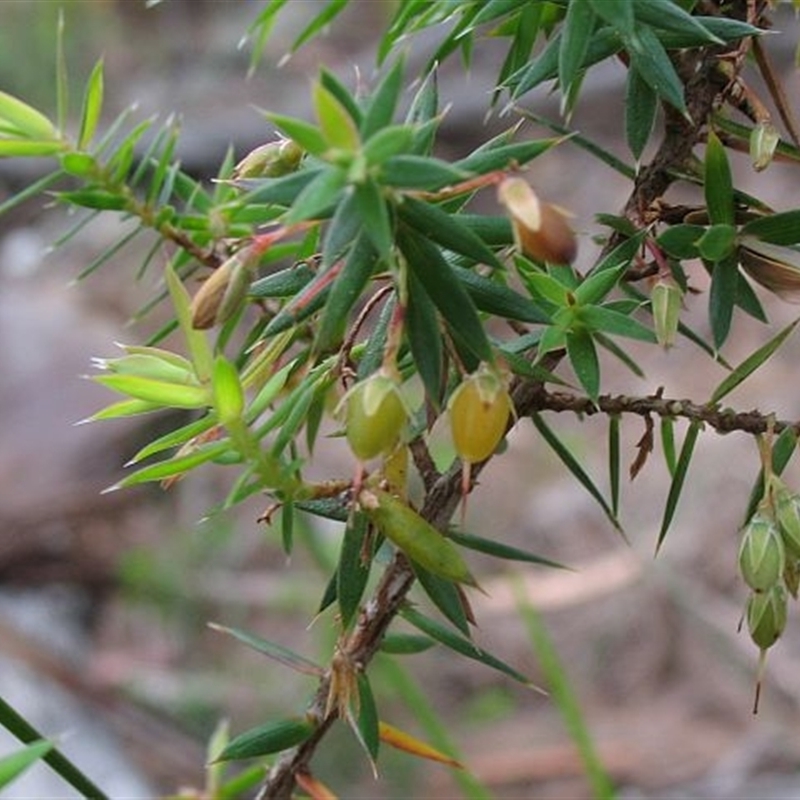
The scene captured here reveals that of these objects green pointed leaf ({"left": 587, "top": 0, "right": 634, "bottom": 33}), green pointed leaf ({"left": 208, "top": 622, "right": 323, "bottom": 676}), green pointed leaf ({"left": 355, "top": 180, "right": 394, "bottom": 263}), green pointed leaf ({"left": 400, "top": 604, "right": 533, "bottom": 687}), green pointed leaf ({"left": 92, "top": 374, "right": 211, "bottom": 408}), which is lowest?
green pointed leaf ({"left": 208, "top": 622, "right": 323, "bottom": 676})

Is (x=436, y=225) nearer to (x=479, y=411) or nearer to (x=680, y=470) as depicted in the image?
(x=479, y=411)

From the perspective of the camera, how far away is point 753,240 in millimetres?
492

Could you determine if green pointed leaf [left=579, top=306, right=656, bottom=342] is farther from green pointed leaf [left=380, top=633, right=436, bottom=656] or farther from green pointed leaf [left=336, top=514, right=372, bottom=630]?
green pointed leaf [left=380, top=633, right=436, bottom=656]

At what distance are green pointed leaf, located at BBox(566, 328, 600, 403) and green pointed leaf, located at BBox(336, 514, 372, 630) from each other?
94 millimetres

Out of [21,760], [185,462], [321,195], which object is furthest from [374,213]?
[21,760]

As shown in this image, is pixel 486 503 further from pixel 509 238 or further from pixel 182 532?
pixel 509 238

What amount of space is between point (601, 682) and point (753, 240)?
194 centimetres

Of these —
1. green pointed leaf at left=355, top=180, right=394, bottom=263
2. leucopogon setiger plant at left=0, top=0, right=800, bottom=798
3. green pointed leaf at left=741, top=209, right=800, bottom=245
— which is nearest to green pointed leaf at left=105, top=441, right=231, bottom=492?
leucopogon setiger plant at left=0, top=0, right=800, bottom=798

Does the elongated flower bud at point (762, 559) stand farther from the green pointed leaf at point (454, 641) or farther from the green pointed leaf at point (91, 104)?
the green pointed leaf at point (91, 104)

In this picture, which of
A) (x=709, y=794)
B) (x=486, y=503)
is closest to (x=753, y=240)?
(x=709, y=794)

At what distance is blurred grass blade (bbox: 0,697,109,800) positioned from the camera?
0.59 m

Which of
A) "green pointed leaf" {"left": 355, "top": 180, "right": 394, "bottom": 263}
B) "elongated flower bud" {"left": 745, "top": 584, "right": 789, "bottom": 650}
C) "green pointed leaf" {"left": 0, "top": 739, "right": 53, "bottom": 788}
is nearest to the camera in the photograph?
"green pointed leaf" {"left": 355, "top": 180, "right": 394, "bottom": 263}

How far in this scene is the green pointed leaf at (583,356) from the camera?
478 millimetres

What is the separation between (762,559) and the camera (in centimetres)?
45
